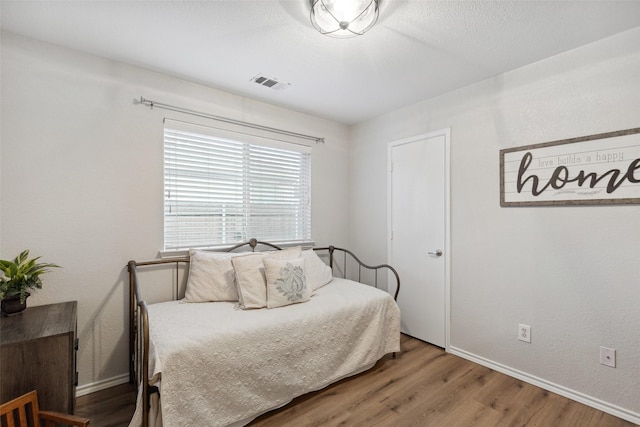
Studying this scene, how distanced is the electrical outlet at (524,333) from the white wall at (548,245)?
4 cm

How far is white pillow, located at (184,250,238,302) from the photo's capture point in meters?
2.26

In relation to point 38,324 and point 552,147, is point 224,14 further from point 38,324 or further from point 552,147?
point 552,147

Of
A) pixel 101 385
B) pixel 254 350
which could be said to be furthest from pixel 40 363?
pixel 254 350

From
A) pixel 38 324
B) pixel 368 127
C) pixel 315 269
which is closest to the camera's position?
pixel 38 324

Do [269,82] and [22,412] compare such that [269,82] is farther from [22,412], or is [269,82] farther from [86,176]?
[22,412]

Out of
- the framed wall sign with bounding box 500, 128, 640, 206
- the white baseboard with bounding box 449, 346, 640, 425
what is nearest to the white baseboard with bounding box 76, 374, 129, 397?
the white baseboard with bounding box 449, 346, 640, 425

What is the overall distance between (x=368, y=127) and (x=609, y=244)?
94.4 inches

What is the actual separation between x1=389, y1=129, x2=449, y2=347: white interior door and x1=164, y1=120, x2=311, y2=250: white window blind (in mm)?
991

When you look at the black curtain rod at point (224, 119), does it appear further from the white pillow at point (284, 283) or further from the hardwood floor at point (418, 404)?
the hardwood floor at point (418, 404)

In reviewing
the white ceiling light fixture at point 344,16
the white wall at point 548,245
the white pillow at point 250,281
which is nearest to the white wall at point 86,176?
the white pillow at point 250,281

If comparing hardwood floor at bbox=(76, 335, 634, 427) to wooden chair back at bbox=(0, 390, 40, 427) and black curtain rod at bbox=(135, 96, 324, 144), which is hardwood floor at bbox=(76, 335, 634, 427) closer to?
wooden chair back at bbox=(0, 390, 40, 427)

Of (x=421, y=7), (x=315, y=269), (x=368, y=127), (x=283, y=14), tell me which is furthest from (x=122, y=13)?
(x=368, y=127)

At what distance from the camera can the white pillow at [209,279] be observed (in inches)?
89.0

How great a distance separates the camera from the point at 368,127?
350 cm
